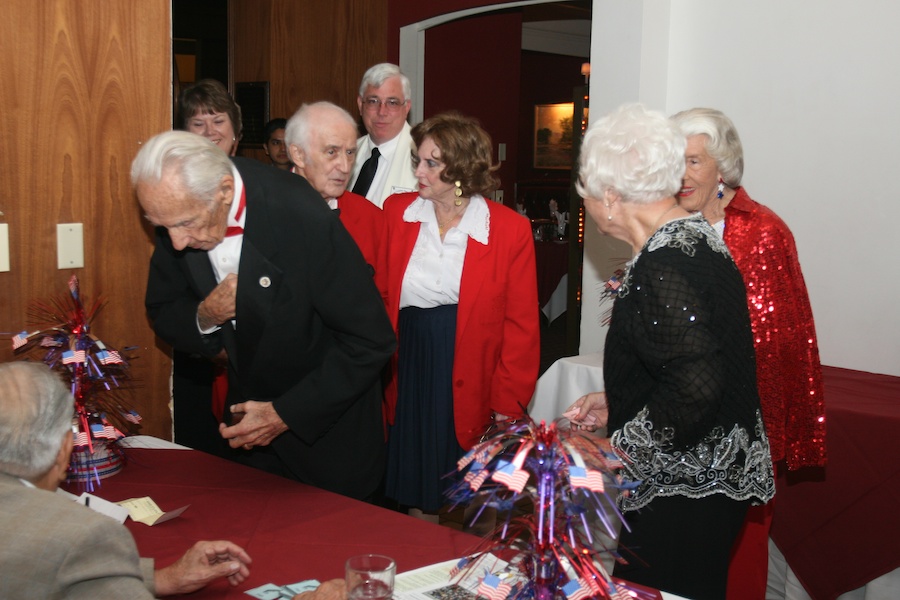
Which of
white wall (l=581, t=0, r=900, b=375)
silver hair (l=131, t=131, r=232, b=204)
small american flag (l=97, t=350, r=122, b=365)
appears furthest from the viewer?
white wall (l=581, t=0, r=900, b=375)

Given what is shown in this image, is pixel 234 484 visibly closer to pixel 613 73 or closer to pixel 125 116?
pixel 125 116

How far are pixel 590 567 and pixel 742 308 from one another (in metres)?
0.82

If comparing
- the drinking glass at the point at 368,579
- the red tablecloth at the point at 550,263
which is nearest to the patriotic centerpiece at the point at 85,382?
the drinking glass at the point at 368,579

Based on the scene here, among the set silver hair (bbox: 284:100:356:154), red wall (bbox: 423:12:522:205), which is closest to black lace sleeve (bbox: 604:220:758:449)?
silver hair (bbox: 284:100:356:154)

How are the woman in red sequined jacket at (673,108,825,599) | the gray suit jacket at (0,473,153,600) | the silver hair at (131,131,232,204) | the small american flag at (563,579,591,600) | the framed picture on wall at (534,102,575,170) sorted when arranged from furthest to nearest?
the framed picture on wall at (534,102,575,170) < the woman in red sequined jacket at (673,108,825,599) < the silver hair at (131,131,232,204) < the small american flag at (563,579,591,600) < the gray suit jacket at (0,473,153,600)

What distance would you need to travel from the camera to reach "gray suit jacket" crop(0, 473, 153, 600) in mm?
1211

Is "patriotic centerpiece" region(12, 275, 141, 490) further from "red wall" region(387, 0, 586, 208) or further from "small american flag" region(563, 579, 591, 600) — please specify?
"red wall" region(387, 0, 586, 208)

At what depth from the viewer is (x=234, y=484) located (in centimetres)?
221

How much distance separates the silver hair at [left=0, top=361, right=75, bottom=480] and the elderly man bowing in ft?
2.40

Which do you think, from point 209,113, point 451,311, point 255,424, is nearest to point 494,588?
point 255,424

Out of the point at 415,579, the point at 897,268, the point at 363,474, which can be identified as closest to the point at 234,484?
the point at 363,474

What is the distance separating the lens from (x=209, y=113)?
A: 3.58 m

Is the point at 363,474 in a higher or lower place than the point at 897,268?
lower

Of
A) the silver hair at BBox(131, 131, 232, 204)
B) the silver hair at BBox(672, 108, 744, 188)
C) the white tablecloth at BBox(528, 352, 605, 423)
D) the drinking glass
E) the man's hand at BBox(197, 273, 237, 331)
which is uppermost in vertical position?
the silver hair at BBox(672, 108, 744, 188)
